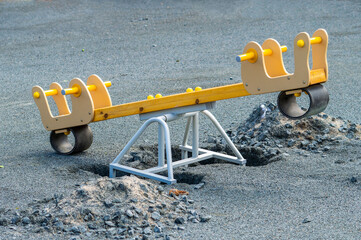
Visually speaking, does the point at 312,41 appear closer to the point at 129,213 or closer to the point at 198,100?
the point at 198,100

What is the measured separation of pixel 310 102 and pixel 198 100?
3.21 ft

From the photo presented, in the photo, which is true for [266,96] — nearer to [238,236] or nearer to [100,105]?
[100,105]

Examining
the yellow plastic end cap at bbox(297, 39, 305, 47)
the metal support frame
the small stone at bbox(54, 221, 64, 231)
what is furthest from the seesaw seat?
the yellow plastic end cap at bbox(297, 39, 305, 47)

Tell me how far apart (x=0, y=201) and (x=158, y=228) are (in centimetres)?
147

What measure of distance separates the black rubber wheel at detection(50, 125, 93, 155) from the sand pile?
1.43 metres

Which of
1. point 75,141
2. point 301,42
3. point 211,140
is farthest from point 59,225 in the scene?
point 211,140

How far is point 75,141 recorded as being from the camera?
596cm

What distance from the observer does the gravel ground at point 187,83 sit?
14.7 feet

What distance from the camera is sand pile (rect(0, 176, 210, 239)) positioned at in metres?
4.09

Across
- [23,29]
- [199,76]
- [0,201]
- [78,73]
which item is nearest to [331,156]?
[0,201]

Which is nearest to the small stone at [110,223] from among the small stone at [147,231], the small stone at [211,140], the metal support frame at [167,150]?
the small stone at [147,231]

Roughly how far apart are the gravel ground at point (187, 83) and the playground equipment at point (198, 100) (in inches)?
9.7

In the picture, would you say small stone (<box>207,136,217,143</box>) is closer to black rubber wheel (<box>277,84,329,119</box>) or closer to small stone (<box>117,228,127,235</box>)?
black rubber wheel (<box>277,84,329,119</box>)

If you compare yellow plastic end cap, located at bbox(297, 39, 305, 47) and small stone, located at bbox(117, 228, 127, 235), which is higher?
yellow plastic end cap, located at bbox(297, 39, 305, 47)
